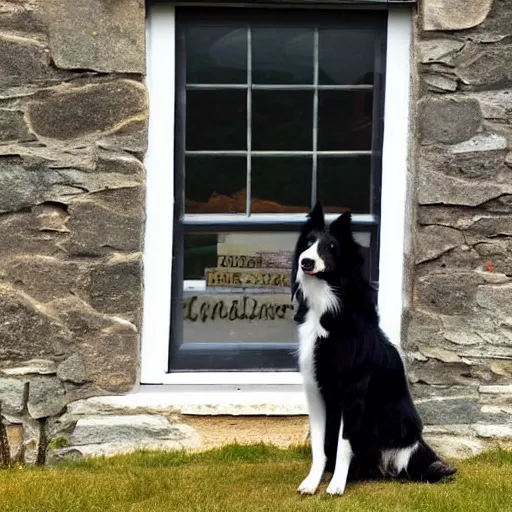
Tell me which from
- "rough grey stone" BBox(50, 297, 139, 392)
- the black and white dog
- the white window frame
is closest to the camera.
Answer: the black and white dog

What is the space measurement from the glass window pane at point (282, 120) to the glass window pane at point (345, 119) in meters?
0.08

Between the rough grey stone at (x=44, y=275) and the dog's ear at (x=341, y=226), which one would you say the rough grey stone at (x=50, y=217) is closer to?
the rough grey stone at (x=44, y=275)

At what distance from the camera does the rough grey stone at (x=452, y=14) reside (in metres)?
4.92

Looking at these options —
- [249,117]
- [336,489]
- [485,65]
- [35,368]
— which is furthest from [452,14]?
[35,368]

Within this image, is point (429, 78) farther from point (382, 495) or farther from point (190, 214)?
point (382, 495)

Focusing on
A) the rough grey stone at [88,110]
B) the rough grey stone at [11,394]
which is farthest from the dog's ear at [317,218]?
the rough grey stone at [11,394]

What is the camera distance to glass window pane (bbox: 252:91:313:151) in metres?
5.23

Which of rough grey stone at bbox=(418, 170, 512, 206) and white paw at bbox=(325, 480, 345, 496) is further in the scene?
rough grey stone at bbox=(418, 170, 512, 206)

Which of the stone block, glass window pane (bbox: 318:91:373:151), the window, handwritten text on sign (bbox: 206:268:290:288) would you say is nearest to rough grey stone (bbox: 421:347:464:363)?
the window

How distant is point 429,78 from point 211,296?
179cm

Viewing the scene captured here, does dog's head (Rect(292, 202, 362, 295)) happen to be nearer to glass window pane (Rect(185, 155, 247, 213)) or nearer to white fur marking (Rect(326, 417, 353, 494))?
white fur marking (Rect(326, 417, 353, 494))

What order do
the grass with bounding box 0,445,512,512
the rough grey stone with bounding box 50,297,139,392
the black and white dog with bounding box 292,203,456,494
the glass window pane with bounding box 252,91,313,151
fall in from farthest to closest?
the glass window pane with bounding box 252,91,313,151
the rough grey stone with bounding box 50,297,139,392
the black and white dog with bounding box 292,203,456,494
the grass with bounding box 0,445,512,512

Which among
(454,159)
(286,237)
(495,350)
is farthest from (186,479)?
(454,159)

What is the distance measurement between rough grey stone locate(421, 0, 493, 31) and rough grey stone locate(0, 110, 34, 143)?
232cm
